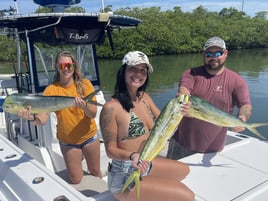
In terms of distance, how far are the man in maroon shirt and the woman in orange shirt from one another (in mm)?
905

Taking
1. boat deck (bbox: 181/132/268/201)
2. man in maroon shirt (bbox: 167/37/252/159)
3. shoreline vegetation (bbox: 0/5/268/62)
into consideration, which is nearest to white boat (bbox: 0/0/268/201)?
boat deck (bbox: 181/132/268/201)

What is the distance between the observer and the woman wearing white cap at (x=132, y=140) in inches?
74.3

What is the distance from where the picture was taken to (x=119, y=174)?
195cm

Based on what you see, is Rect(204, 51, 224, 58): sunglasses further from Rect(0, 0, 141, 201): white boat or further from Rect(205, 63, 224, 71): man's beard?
Rect(0, 0, 141, 201): white boat

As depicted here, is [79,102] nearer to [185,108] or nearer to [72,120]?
[72,120]

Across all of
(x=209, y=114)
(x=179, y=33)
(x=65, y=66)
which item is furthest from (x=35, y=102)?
(x=179, y=33)

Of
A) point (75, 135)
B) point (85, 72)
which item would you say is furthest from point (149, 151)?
point (85, 72)

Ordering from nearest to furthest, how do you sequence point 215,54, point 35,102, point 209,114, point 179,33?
point 209,114
point 35,102
point 215,54
point 179,33

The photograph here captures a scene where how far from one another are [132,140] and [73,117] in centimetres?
102

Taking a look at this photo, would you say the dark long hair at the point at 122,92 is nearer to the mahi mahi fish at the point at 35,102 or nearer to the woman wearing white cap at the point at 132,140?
the woman wearing white cap at the point at 132,140

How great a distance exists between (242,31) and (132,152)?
51.9 metres

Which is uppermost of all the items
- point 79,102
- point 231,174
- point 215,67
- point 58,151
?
point 215,67

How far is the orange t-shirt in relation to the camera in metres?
2.83

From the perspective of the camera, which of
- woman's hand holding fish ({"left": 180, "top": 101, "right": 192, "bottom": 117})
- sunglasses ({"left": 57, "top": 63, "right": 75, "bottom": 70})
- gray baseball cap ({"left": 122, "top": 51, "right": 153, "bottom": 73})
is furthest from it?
sunglasses ({"left": 57, "top": 63, "right": 75, "bottom": 70})
